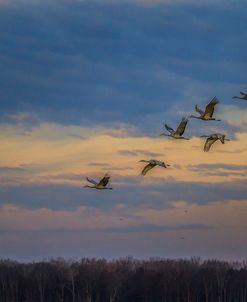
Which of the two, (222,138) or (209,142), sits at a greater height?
(209,142)

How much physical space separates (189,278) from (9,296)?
66.6 feet

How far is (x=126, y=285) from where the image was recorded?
89.0 meters

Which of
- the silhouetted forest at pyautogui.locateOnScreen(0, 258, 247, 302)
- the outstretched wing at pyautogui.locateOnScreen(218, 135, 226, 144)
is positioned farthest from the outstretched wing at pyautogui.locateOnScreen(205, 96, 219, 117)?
the silhouetted forest at pyautogui.locateOnScreen(0, 258, 247, 302)

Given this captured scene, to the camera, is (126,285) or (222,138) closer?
(222,138)

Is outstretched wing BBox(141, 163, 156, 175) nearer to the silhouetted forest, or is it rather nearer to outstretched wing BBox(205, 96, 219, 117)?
outstretched wing BBox(205, 96, 219, 117)

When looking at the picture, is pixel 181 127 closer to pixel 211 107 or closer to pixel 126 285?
pixel 211 107

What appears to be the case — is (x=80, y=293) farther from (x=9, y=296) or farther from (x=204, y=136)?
(x=204, y=136)

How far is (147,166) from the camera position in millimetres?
25266

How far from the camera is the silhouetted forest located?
8562cm

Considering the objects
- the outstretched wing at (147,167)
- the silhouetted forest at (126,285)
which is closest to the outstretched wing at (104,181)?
the outstretched wing at (147,167)

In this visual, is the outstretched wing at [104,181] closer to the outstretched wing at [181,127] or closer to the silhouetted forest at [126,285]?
the outstretched wing at [181,127]

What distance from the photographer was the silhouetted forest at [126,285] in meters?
85.6

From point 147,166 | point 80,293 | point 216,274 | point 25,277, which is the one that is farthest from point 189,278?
point 147,166

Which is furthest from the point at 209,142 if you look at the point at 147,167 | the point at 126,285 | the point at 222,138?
the point at 126,285
